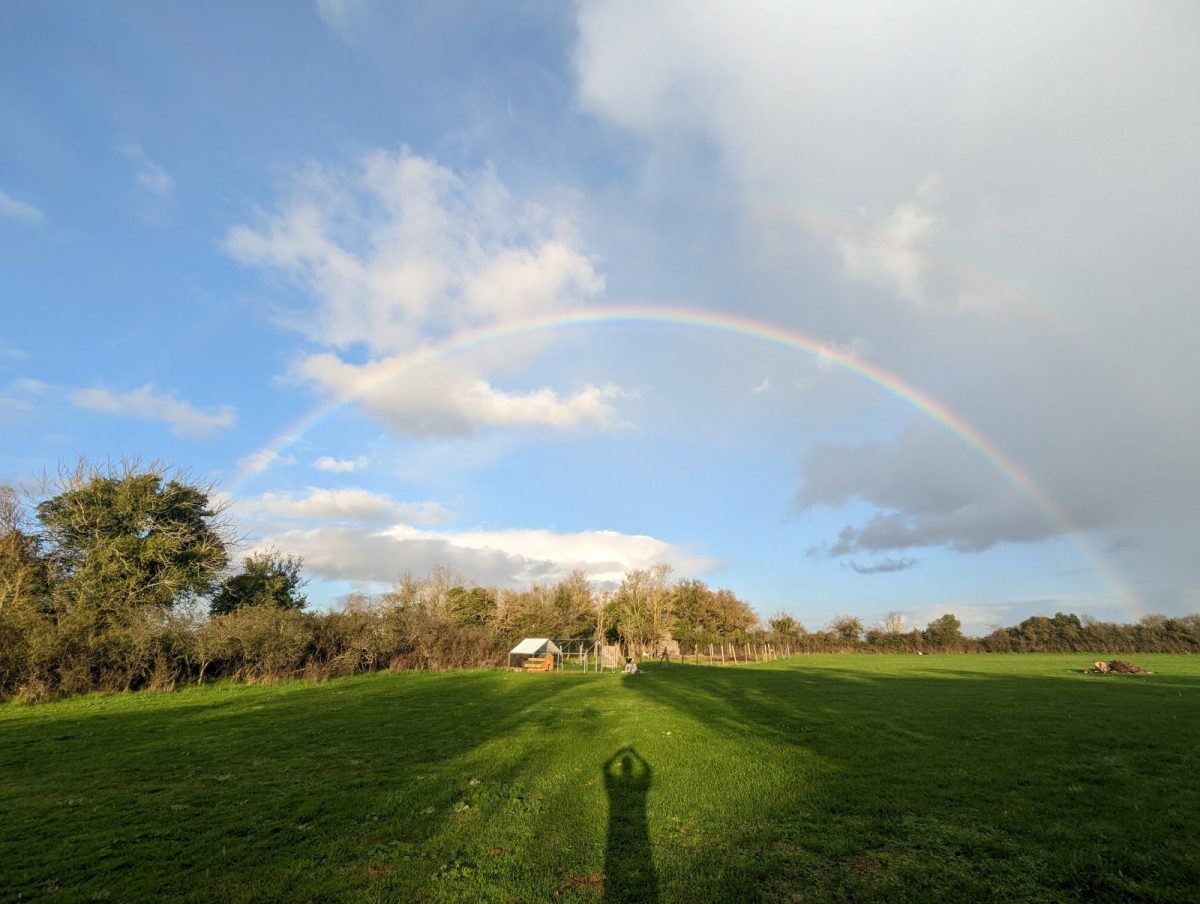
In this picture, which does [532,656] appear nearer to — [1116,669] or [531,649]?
[531,649]

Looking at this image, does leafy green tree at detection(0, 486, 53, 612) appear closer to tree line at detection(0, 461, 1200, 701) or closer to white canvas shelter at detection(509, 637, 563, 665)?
tree line at detection(0, 461, 1200, 701)

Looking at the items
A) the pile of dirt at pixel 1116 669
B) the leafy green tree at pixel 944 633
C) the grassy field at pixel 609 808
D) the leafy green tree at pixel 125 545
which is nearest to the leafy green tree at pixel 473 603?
the leafy green tree at pixel 125 545

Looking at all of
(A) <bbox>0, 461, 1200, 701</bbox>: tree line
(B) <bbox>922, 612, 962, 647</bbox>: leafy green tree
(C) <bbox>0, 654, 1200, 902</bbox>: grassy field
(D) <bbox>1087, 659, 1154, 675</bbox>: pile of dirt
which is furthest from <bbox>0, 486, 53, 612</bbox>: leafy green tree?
(B) <bbox>922, 612, 962, 647</bbox>: leafy green tree

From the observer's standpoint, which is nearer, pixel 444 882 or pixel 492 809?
pixel 444 882

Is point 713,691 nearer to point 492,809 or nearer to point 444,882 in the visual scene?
point 492,809

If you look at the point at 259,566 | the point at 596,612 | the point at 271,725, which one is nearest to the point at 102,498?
the point at 259,566

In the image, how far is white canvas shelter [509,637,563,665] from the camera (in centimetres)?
4806

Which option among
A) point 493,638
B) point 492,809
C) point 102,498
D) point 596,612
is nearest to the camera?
point 492,809

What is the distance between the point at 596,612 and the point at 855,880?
76.6 metres

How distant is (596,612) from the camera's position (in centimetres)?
8069

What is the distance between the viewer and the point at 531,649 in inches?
1946

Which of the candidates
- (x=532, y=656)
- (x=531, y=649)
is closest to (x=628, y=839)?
(x=532, y=656)

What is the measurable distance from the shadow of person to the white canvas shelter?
38182 mm

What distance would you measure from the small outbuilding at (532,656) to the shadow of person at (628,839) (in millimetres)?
36353
